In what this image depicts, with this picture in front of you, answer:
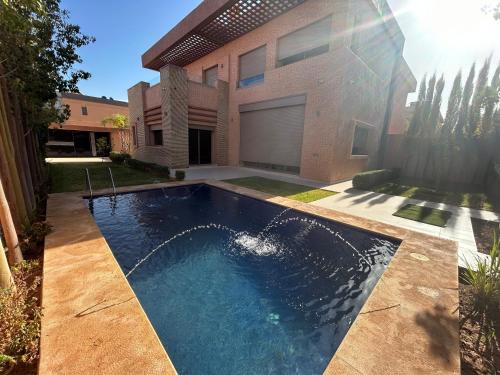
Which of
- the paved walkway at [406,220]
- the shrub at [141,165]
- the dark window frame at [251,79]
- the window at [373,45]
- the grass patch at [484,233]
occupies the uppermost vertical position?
the window at [373,45]

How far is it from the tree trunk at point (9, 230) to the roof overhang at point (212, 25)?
12.4m

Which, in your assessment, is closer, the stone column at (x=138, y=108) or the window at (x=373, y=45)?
the window at (x=373, y=45)

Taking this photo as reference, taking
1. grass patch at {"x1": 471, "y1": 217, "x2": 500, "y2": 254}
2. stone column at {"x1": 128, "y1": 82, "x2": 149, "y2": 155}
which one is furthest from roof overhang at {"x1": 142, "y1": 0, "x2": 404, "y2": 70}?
grass patch at {"x1": 471, "y1": 217, "x2": 500, "y2": 254}

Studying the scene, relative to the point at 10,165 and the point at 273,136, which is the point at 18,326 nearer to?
the point at 10,165

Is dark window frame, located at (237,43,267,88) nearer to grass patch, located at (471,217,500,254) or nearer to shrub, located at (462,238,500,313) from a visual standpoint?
grass patch, located at (471,217,500,254)

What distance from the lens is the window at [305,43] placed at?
33.8ft

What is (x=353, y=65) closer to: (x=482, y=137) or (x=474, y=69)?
(x=474, y=69)

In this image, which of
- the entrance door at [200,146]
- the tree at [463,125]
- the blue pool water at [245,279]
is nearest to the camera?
the blue pool water at [245,279]

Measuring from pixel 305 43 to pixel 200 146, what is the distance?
8.81 meters

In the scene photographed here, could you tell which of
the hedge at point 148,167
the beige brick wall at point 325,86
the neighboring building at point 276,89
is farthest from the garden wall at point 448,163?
the hedge at point 148,167

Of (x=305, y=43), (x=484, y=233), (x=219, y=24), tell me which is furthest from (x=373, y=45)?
(x=484, y=233)

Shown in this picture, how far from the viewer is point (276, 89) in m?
12.2

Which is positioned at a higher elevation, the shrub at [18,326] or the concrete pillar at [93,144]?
the concrete pillar at [93,144]

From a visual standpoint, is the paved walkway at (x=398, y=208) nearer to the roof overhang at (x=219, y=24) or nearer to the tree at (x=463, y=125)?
the tree at (x=463, y=125)
